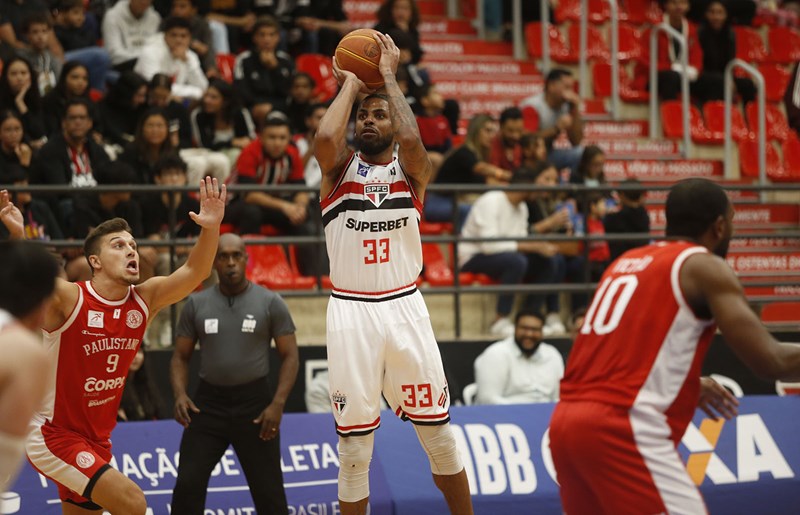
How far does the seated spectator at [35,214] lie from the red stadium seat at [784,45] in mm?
12137

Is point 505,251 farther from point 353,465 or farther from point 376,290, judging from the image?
point 353,465

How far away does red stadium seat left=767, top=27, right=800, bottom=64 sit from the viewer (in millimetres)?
18141

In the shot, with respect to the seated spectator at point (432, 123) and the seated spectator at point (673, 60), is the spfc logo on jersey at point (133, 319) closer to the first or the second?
the seated spectator at point (432, 123)

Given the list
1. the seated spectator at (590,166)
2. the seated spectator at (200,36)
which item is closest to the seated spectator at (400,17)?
the seated spectator at (200,36)

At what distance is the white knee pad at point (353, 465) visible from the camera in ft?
22.7

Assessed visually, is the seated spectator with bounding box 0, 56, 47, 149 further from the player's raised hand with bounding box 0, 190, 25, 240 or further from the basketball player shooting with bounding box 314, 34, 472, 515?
the basketball player shooting with bounding box 314, 34, 472, 515

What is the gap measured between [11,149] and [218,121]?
7.67 ft

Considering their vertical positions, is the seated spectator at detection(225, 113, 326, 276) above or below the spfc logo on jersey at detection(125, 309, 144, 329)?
above

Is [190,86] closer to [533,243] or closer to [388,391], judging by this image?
[533,243]

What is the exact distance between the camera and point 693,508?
4.82m

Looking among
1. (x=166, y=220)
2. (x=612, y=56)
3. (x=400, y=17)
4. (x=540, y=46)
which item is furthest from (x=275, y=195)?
(x=540, y=46)

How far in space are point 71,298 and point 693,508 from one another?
3721 mm

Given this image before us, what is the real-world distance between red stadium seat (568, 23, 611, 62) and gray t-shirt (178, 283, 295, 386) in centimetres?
988

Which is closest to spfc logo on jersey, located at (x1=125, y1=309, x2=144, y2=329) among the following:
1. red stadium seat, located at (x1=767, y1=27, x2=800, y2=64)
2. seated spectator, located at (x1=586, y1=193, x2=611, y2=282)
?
seated spectator, located at (x1=586, y1=193, x2=611, y2=282)
